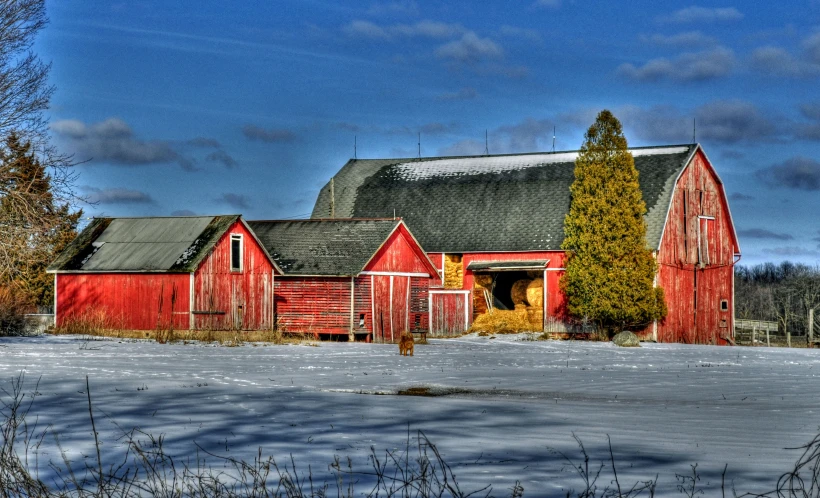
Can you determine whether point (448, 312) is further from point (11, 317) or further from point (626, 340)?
point (11, 317)

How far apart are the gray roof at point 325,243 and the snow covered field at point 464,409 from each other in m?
12.4

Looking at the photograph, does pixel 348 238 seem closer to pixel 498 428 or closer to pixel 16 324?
pixel 16 324

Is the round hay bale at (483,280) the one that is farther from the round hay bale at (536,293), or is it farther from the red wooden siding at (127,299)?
the red wooden siding at (127,299)

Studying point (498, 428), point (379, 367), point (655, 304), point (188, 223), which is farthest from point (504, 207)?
point (498, 428)

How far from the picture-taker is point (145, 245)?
38188 mm

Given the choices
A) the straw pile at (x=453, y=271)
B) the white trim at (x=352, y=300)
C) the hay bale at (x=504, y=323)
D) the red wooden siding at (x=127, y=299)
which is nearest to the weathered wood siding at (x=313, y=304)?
the white trim at (x=352, y=300)

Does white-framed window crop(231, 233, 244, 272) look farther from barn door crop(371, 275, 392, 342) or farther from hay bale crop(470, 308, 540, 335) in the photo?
hay bale crop(470, 308, 540, 335)

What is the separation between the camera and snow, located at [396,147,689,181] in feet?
153

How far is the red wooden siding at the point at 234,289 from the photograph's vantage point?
3634cm

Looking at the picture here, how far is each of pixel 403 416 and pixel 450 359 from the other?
508 inches

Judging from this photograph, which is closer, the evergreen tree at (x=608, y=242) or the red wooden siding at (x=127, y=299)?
the red wooden siding at (x=127, y=299)

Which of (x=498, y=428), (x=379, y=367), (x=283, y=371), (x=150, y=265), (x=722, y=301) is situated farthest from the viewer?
(x=722, y=301)

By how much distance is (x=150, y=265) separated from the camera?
36844 millimetres

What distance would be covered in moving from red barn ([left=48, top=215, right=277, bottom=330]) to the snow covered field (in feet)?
33.2
